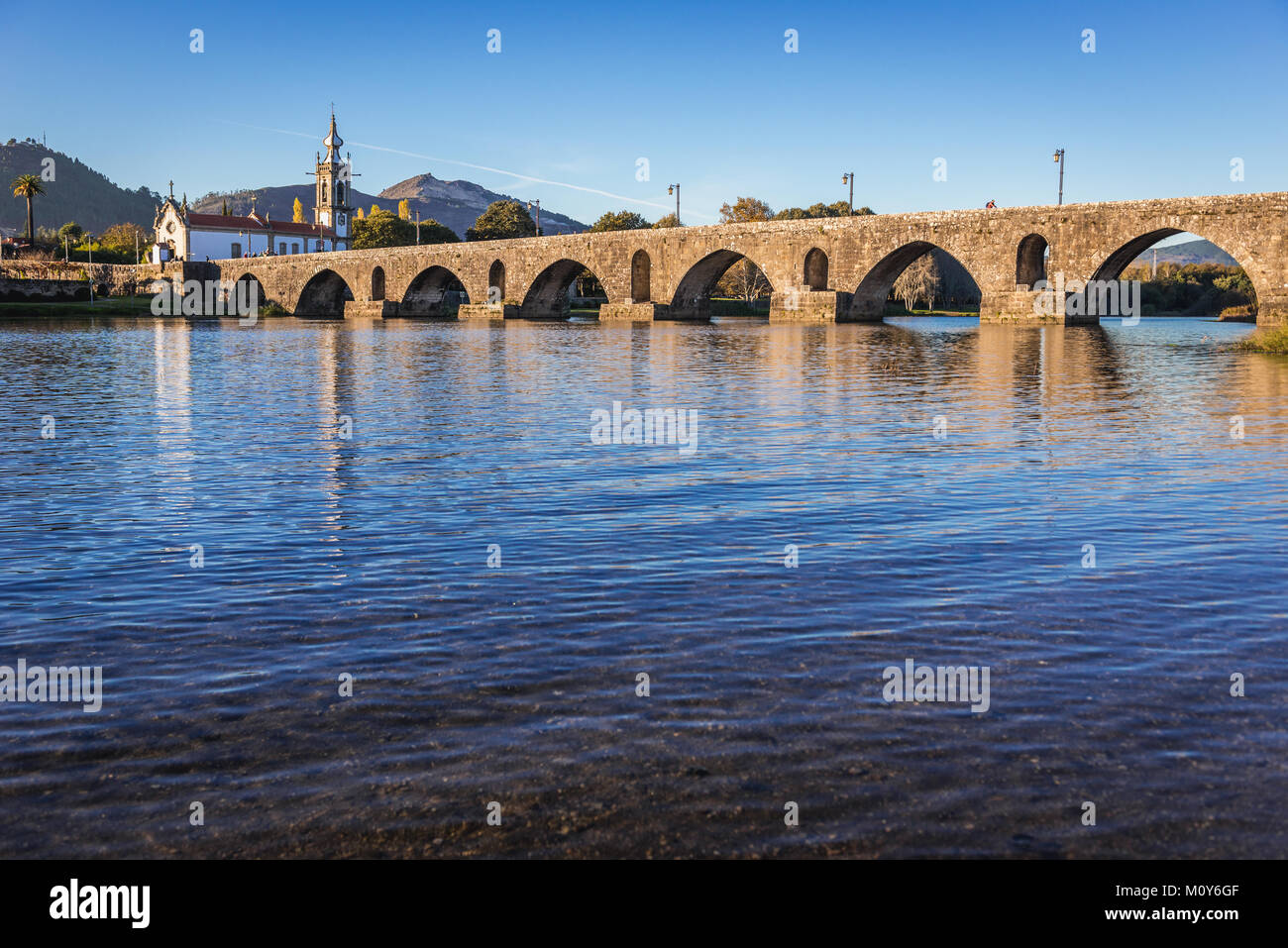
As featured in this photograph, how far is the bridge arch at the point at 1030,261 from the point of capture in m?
51.6

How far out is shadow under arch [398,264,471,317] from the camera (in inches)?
3474

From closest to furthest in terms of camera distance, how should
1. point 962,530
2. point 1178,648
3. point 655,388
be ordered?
1. point 1178,648
2. point 962,530
3. point 655,388

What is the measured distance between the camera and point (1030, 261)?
52.5m

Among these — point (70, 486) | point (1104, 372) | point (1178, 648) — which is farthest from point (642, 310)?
point (1178, 648)

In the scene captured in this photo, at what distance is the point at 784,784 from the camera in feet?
13.9

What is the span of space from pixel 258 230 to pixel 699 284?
99137 millimetres

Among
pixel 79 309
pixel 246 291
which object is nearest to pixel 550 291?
pixel 79 309

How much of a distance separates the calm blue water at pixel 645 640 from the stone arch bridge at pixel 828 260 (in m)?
30.6

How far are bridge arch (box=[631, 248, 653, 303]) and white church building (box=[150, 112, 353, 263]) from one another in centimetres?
7930

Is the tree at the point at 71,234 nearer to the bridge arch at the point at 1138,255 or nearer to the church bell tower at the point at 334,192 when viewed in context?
the church bell tower at the point at 334,192

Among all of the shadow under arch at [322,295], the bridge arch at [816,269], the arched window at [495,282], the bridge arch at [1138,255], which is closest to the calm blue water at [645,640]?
the bridge arch at [1138,255]
